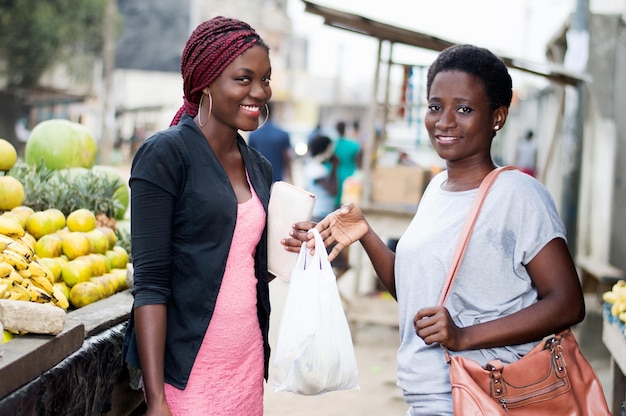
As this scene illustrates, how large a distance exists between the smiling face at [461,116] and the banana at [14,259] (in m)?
1.60

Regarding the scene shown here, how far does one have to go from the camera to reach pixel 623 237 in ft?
27.3

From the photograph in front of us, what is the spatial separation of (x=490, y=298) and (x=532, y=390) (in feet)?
0.94

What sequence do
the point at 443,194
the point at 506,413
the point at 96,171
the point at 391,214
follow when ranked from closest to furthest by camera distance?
the point at 506,413, the point at 443,194, the point at 96,171, the point at 391,214

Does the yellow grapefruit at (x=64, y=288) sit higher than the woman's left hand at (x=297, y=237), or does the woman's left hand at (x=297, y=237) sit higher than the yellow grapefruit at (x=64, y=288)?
the woman's left hand at (x=297, y=237)

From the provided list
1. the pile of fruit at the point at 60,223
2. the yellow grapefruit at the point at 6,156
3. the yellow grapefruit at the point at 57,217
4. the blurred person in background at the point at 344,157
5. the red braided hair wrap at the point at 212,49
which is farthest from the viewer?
the blurred person in background at the point at 344,157

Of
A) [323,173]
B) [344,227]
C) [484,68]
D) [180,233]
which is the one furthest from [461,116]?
[323,173]

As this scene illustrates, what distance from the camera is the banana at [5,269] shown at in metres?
2.70

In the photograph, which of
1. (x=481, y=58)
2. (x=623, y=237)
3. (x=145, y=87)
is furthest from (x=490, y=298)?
(x=145, y=87)

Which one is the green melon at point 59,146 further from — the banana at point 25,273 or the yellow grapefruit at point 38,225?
the banana at point 25,273

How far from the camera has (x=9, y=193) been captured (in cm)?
361

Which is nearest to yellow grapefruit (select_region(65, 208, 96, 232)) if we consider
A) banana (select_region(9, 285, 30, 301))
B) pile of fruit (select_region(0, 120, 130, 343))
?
pile of fruit (select_region(0, 120, 130, 343))

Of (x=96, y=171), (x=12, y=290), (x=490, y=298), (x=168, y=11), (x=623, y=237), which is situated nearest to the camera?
(x=490, y=298)

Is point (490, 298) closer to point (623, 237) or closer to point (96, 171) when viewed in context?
point (96, 171)

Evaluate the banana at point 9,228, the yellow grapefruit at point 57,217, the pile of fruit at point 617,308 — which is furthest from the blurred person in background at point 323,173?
the banana at point 9,228
